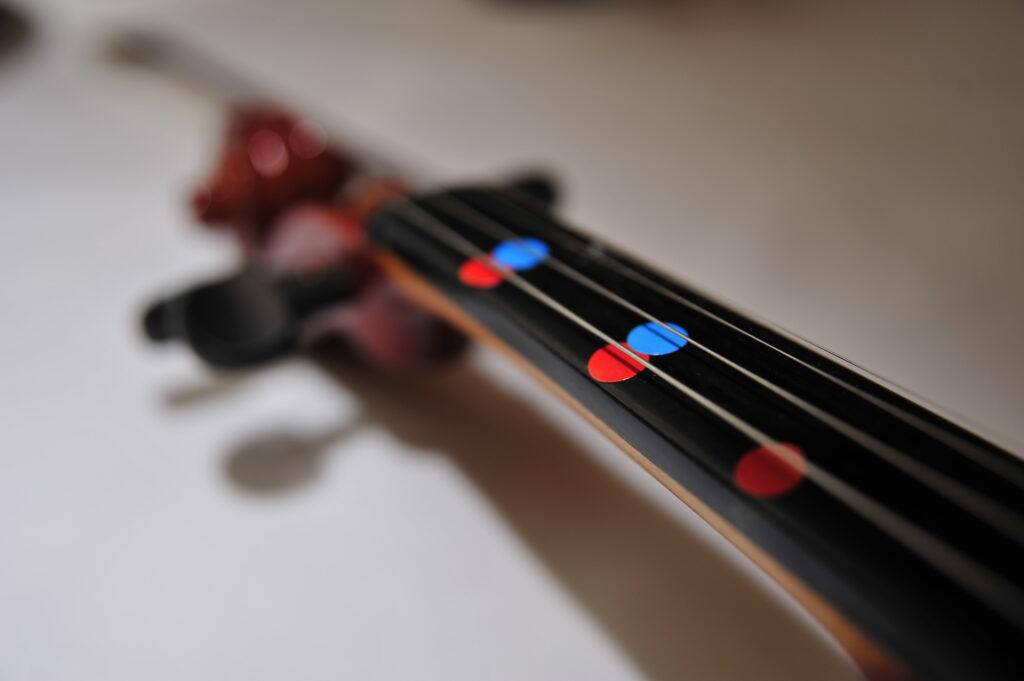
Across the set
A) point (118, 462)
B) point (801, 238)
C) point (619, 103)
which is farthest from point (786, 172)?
point (118, 462)

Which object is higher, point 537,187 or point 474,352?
point 537,187

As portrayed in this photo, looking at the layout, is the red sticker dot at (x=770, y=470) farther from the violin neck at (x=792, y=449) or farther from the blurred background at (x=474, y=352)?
the blurred background at (x=474, y=352)

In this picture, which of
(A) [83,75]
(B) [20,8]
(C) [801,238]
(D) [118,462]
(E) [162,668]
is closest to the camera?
(E) [162,668]

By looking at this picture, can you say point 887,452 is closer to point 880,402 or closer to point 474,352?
point 880,402

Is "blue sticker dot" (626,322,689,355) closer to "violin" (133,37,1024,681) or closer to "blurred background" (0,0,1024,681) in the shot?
"violin" (133,37,1024,681)

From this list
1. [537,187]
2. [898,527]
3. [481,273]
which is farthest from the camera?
[537,187]

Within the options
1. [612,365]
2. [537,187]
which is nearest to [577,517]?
[612,365]

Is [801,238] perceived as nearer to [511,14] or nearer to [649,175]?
[649,175]
